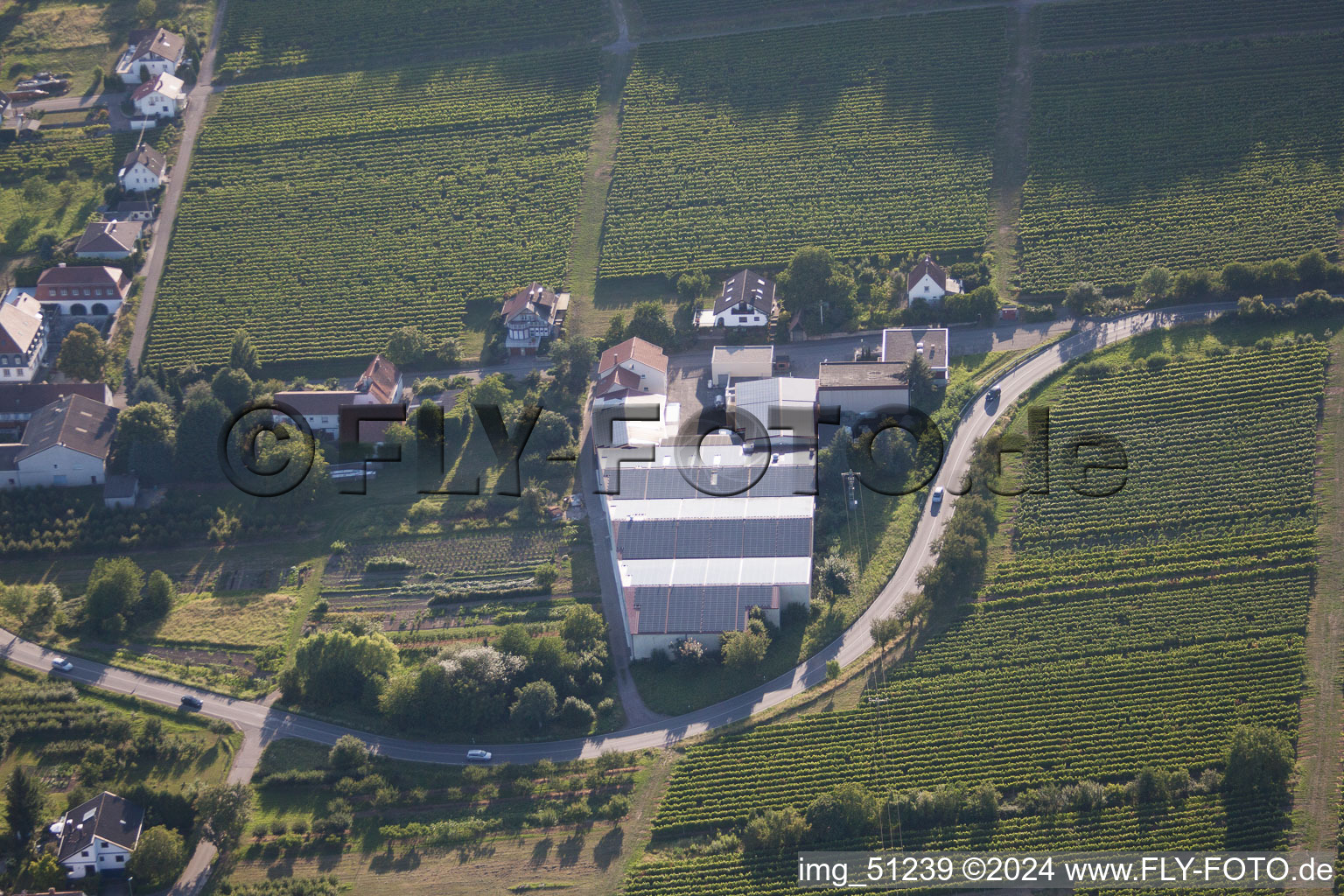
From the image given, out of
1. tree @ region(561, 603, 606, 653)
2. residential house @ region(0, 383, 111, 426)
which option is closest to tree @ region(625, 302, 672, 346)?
tree @ region(561, 603, 606, 653)

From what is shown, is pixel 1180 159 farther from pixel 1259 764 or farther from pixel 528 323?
pixel 1259 764

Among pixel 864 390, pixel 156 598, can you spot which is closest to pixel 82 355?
pixel 156 598

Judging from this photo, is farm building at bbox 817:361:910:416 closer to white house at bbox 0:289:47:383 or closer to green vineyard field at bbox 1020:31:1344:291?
green vineyard field at bbox 1020:31:1344:291

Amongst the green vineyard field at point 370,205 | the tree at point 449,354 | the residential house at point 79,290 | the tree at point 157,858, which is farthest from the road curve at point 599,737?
the residential house at point 79,290

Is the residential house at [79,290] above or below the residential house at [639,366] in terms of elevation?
above

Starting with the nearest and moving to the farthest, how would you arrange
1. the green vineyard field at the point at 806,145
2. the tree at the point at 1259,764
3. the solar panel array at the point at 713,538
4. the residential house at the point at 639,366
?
the tree at the point at 1259,764
the solar panel array at the point at 713,538
the residential house at the point at 639,366
the green vineyard field at the point at 806,145

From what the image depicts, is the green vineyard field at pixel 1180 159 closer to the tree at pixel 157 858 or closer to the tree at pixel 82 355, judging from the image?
the tree at pixel 157 858
